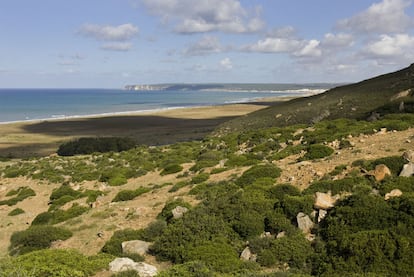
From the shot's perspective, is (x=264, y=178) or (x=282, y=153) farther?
(x=282, y=153)

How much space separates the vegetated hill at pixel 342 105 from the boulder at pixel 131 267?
3328 cm

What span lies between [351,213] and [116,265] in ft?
22.4

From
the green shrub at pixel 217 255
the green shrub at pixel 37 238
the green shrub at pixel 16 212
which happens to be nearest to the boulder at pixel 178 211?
the green shrub at pixel 217 255

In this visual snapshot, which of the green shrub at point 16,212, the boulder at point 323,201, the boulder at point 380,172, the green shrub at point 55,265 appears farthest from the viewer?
the green shrub at point 16,212

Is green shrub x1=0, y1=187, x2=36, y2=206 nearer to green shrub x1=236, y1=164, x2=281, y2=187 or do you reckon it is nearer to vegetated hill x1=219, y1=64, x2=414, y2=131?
green shrub x1=236, y1=164, x2=281, y2=187

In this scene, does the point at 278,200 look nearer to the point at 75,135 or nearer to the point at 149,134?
the point at 149,134

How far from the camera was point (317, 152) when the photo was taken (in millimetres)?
19781

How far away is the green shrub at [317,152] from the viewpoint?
1942 cm

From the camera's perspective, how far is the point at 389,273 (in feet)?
29.3

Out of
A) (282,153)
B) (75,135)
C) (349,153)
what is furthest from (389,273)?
(75,135)

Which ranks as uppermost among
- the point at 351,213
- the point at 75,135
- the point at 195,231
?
the point at 351,213

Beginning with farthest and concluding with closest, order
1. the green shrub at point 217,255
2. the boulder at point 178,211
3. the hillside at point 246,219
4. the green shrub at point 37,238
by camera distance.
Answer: the green shrub at point 37,238
the boulder at point 178,211
the green shrub at point 217,255
the hillside at point 246,219

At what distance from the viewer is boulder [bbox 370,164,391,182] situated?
43.7 feet

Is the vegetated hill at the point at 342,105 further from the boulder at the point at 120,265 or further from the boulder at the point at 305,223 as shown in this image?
the boulder at the point at 120,265
